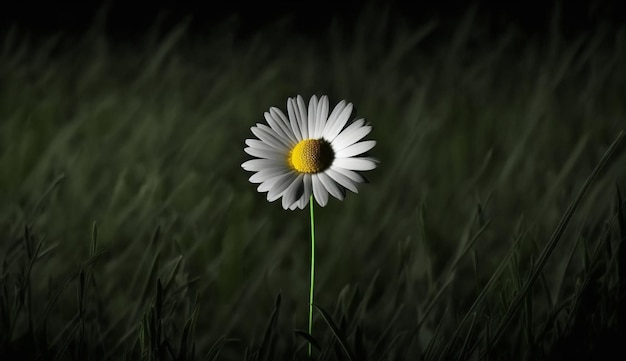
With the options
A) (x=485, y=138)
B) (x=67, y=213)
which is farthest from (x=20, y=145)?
(x=485, y=138)

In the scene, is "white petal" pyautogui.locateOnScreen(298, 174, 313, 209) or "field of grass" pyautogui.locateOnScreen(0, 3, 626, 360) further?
"field of grass" pyautogui.locateOnScreen(0, 3, 626, 360)

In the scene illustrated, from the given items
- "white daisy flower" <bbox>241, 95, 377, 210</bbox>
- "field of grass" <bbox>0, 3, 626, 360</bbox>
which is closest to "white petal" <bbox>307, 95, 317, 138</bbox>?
"white daisy flower" <bbox>241, 95, 377, 210</bbox>

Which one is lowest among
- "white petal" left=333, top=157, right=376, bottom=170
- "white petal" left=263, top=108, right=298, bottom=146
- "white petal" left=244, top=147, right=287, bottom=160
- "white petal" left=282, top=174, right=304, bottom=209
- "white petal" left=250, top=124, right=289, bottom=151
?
"white petal" left=282, top=174, right=304, bottom=209

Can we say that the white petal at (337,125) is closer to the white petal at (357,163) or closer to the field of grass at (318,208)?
the white petal at (357,163)

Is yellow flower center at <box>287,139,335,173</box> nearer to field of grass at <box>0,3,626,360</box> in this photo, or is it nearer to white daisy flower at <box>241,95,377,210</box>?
white daisy flower at <box>241,95,377,210</box>

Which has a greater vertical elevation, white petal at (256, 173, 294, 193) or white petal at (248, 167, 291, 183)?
white petal at (248, 167, 291, 183)

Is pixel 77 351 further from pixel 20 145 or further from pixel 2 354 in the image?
pixel 20 145

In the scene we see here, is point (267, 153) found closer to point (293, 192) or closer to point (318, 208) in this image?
point (293, 192)
